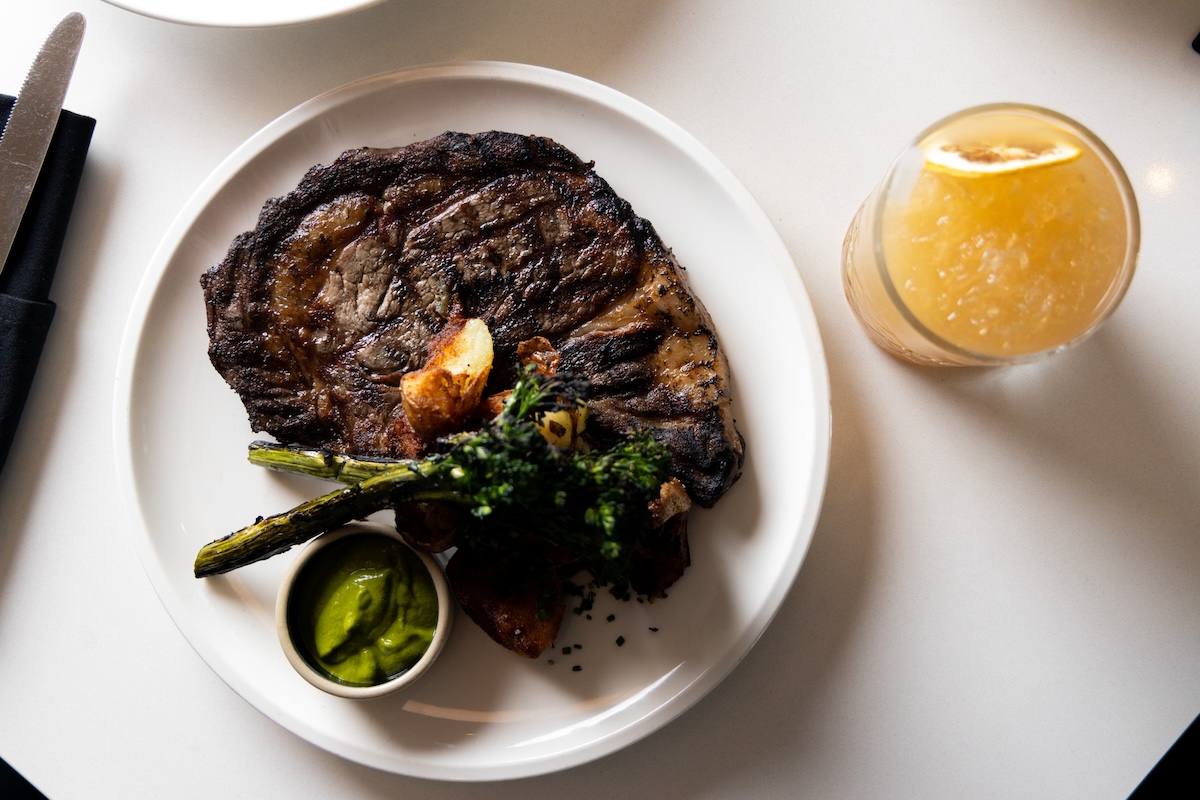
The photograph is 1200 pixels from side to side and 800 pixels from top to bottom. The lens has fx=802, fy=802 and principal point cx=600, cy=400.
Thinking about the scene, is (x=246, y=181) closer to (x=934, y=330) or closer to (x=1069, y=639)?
(x=934, y=330)

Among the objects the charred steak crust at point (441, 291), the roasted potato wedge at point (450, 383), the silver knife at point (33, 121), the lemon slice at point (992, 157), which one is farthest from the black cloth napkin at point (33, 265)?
the lemon slice at point (992, 157)

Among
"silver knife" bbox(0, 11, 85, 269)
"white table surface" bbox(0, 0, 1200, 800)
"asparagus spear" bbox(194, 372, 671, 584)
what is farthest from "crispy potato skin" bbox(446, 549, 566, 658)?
"silver knife" bbox(0, 11, 85, 269)

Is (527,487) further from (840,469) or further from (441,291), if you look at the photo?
(840,469)

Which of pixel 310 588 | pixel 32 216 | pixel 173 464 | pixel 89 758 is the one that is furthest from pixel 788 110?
pixel 89 758

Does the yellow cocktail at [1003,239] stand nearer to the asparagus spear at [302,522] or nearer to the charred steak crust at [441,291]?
the charred steak crust at [441,291]

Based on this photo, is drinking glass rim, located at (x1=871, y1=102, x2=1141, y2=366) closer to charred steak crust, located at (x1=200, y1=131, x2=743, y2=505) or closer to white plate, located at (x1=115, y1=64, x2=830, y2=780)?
white plate, located at (x1=115, y1=64, x2=830, y2=780)

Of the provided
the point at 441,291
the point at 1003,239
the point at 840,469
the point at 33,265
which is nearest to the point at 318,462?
the point at 441,291
